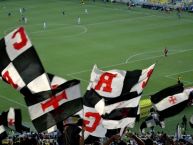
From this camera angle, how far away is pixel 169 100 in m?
11.4

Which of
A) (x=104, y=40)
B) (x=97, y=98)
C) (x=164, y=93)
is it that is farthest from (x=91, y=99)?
(x=104, y=40)

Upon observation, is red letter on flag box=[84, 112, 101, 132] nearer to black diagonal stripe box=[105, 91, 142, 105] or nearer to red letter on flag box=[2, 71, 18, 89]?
black diagonal stripe box=[105, 91, 142, 105]

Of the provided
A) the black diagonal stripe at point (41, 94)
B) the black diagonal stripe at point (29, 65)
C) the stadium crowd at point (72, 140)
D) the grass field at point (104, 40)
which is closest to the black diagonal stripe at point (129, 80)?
the stadium crowd at point (72, 140)

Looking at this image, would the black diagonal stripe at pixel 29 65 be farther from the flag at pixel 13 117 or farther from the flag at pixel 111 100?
the flag at pixel 13 117

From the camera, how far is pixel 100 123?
10055mm

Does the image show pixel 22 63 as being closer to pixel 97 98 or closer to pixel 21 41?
Answer: pixel 21 41

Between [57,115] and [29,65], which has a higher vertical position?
[29,65]

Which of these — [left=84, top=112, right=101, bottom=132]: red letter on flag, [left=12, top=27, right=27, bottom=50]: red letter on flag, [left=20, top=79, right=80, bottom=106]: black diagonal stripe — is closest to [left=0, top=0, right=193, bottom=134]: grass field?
[left=84, top=112, right=101, bottom=132]: red letter on flag

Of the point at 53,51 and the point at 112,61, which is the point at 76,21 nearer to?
the point at 53,51

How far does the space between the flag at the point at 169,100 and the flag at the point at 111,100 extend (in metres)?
0.70

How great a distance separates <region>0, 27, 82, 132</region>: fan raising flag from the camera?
8.88 metres

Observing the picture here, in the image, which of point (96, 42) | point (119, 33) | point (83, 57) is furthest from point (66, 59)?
point (119, 33)

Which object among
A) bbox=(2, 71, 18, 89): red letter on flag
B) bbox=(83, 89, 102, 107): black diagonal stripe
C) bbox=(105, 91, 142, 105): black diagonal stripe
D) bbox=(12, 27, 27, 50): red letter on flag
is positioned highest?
bbox=(12, 27, 27, 50): red letter on flag

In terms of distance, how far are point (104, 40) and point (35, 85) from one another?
129ft
